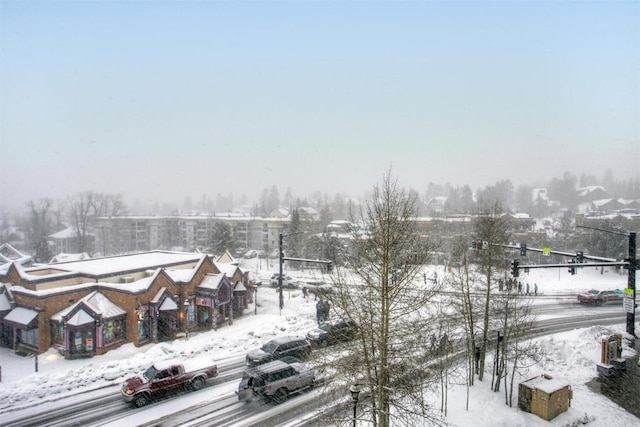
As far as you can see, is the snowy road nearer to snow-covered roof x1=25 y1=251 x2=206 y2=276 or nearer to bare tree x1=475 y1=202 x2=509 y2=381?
bare tree x1=475 y1=202 x2=509 y2=381

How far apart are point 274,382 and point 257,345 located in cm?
838

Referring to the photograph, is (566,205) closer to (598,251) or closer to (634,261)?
(598,251)

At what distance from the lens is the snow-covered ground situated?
53.0ft

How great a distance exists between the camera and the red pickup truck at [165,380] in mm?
16844

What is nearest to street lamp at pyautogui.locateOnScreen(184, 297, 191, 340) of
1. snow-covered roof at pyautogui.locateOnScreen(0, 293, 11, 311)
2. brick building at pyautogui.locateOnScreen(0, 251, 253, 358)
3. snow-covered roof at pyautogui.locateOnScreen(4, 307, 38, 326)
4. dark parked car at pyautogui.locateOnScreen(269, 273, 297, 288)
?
brick building at pyautogui.locateOnScreen(0, 251, 253, 358)

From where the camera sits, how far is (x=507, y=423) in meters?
15.7

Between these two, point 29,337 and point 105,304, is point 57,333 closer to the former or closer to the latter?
point 29,337

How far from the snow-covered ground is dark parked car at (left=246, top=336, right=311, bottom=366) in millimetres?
3114

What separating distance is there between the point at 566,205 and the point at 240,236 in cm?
11746

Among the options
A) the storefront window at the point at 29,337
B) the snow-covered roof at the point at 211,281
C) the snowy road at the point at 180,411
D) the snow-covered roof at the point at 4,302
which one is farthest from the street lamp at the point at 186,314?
the snow-covered roof at the point at 4,302

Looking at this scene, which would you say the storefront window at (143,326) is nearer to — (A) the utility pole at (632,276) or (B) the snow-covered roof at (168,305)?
(B) the snow-covered roof at (168,305)

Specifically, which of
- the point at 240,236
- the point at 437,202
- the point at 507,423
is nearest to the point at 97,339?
the point at 507,423

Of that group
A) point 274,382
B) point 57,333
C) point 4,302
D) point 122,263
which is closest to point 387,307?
point 274,382

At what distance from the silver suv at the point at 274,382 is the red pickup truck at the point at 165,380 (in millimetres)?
2427
